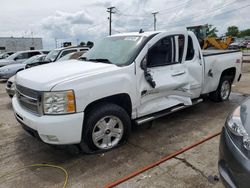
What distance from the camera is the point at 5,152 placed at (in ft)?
12.5

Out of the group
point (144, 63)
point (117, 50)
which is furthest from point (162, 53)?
point (117, 50)

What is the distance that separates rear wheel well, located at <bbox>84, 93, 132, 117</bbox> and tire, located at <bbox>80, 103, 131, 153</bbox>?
0.05 meters

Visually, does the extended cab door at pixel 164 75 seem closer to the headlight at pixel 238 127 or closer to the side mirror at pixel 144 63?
the side mirror at pixel 144 63

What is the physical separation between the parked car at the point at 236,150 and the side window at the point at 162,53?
1926mm

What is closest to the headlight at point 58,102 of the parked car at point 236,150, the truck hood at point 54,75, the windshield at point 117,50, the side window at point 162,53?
the truck hood at point 54,75

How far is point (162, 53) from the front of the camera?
4289 mm

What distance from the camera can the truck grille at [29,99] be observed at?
315 cm

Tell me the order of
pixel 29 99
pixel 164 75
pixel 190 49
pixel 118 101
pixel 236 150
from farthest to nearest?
pixel 190 49 < pixel 164 75 < pixel 118 101 < pixel 29 99 < pixel 236 150

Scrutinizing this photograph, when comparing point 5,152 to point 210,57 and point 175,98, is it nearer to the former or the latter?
point 175,98

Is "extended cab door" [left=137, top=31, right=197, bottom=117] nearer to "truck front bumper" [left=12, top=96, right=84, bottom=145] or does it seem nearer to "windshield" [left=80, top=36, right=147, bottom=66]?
"windshield" [left=80, top=36, right=147, bottom=66]

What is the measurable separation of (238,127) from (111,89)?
1.81 m

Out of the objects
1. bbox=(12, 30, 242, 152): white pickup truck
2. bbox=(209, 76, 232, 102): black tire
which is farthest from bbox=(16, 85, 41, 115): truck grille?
bbox=(209, 76, 232, 102): black tire

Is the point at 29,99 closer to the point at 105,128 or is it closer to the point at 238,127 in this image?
the point at 105,128

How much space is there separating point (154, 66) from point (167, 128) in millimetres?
1312
